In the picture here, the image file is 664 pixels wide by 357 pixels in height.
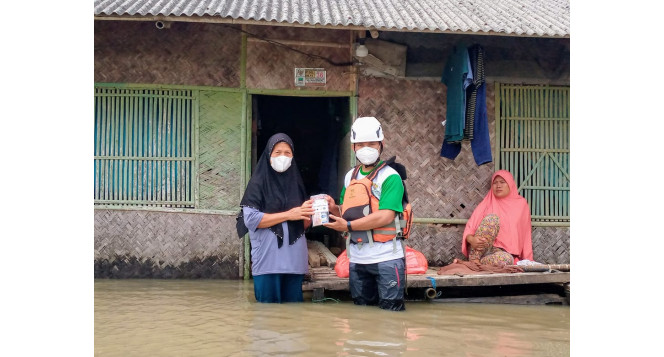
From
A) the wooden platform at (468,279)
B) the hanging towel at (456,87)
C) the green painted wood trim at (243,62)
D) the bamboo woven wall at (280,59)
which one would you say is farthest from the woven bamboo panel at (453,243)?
the green painted wood trim at (243,62)

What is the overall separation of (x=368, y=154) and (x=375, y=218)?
1.85ft

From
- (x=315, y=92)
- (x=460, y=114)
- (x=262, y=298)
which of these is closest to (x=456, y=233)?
(x=460, y=114)

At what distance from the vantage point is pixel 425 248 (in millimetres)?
8445

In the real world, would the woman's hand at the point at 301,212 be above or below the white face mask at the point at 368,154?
below

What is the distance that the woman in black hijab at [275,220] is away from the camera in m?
5.92

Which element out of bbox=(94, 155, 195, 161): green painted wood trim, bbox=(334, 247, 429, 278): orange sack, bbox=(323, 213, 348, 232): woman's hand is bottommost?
bbox=(334, 247, 429, 278): orange sack

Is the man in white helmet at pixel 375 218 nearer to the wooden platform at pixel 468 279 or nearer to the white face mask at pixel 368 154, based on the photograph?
the white face mask at pixel 368 154

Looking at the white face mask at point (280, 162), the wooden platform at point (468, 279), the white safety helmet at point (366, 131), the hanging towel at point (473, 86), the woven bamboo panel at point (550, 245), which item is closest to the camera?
the white safety helmet at point (366, 131)

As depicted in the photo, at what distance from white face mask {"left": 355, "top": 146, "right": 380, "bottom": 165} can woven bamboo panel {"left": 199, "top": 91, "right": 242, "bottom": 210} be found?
9.44ft

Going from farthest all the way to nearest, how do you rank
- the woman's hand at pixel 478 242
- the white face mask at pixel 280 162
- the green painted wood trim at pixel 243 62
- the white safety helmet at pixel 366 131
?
the green painted wood trim at pixel 243 62
the woman's hand at pixel 478 242
the white face mask at pixel 280 162
the white safety helmet at pixel 366 131

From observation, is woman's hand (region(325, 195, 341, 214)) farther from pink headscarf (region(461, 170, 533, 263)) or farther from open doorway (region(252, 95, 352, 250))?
open doorway (region(252, 95, 352, 250))

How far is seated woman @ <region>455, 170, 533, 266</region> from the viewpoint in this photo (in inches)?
309

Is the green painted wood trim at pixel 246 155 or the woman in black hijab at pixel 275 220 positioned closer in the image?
the woman in black hijab at pixel 275 220

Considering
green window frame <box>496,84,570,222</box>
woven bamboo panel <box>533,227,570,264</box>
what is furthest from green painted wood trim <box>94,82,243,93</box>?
woven bamboo panel <box>533,227,570,264</box>
